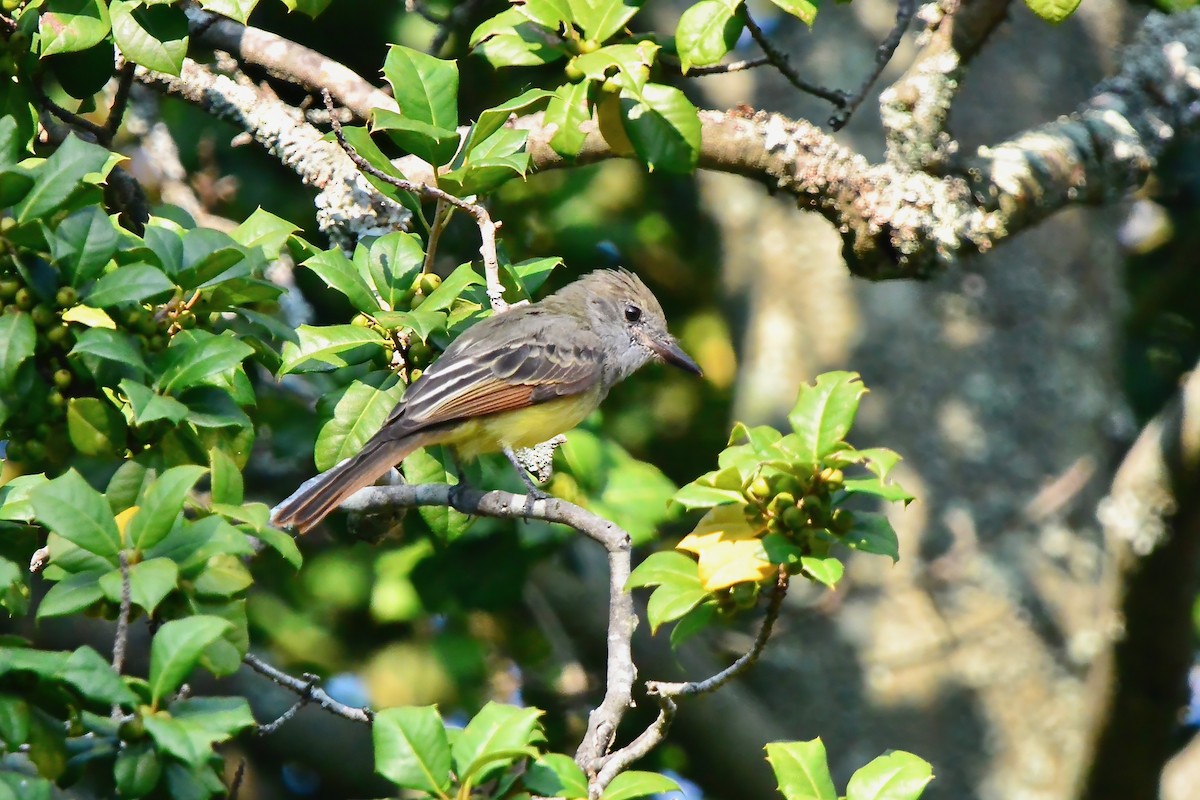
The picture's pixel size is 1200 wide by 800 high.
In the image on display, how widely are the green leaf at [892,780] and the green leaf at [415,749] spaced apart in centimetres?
87

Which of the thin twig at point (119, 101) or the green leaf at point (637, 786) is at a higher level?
the thin twig at point (119, 101)

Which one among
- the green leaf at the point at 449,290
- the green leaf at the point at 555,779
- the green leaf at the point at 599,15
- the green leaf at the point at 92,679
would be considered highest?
the green leaf at the point at 599,15

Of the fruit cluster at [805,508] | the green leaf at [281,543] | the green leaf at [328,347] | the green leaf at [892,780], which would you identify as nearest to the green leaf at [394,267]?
the green leaf at [328,347]

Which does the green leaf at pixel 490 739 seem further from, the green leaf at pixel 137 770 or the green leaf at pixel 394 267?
the green leaf at pixel 394 267

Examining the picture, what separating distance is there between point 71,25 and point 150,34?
233 millimetres

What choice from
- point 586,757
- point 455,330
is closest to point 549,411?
point 455,330

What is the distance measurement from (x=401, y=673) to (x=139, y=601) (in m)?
4.34

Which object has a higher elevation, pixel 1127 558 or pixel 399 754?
pixel 399 754

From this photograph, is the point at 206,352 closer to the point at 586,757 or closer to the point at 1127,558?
the point at 586,757

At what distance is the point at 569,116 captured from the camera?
438 cm

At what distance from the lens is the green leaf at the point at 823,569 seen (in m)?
3.21

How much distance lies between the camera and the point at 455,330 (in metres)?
4.17

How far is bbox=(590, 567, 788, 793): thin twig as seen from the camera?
9.62 feet

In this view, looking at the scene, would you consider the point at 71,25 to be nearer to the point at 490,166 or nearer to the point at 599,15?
the point at 490,166
